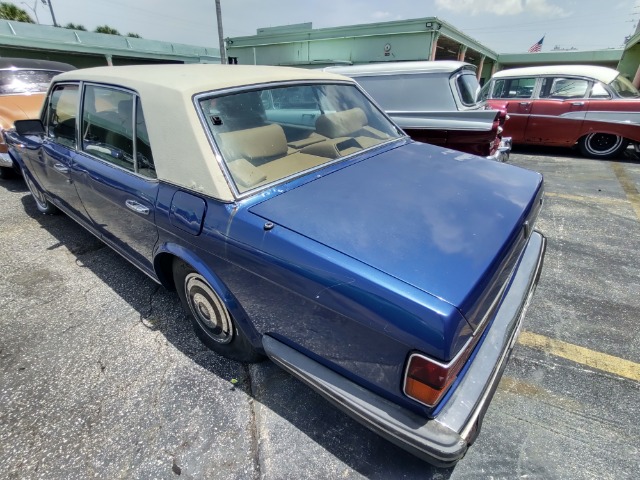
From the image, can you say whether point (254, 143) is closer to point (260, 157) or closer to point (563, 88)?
point (260, 157)

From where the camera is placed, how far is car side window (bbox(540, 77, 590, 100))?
22.4ft

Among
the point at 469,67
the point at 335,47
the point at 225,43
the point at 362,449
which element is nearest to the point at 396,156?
the point at 362,449

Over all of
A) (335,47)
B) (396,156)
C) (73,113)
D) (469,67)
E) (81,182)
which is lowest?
(81,182)

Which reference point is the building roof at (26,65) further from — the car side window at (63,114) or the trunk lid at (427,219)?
the trunk lid at (427,219)

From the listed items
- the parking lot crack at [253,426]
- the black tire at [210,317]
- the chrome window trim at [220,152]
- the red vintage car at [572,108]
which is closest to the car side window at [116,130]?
the chrome window trim at [220,152]

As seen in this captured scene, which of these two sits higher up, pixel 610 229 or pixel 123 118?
pixel 123 118

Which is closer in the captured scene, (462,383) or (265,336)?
(462,383)

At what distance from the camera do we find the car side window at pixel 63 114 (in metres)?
2.83

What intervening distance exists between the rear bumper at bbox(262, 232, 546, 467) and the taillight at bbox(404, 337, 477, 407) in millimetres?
88

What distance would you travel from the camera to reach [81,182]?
8.98 ft

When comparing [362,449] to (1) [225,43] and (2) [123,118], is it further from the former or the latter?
(1) [225,43]

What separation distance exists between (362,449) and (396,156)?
1787 mm

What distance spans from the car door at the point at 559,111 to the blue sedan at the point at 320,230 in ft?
19.7

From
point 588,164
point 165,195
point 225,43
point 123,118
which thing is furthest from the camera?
point 225,43
